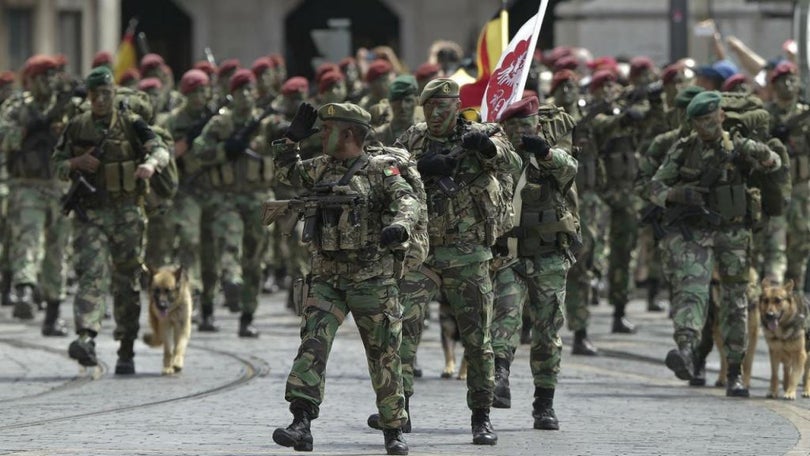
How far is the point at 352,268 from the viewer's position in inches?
478

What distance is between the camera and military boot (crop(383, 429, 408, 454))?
40.0ft

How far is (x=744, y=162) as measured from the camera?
1575 centimetres

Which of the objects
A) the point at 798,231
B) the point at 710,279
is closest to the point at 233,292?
the point at 798,231

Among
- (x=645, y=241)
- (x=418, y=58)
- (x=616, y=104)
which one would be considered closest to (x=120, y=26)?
(x=418, y=58)

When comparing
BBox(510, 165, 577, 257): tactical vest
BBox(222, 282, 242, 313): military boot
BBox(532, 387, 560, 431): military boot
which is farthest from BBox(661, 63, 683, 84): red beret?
BBox(532, 387, 560, 431): military boot

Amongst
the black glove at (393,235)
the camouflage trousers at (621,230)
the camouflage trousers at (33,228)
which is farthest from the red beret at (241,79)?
the black glove at (393,235)

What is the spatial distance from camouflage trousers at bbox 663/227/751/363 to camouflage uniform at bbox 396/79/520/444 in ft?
9.44

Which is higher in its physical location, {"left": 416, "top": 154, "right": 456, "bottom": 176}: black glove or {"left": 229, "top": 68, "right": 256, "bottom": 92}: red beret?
{"left": 229, "top": 68, "right": 256, "bottom": 92}: red beret

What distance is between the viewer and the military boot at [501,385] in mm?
13977

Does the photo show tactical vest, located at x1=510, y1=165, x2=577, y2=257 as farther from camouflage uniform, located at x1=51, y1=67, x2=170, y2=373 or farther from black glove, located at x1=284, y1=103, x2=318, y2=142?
camouflage uniform, located at x1=51, y1=67, x2=170, y2=373

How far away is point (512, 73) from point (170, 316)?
12.9 feet

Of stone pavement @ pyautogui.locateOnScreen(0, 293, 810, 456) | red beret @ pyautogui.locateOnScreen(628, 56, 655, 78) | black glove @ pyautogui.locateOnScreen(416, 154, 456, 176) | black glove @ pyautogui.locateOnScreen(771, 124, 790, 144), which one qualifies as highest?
red beret @ pyautogui.locateOnScreen(628, 56, 655, 78)

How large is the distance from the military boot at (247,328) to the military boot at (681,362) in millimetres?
5474

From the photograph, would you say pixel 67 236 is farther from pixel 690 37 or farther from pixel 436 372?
pixel 690 37
